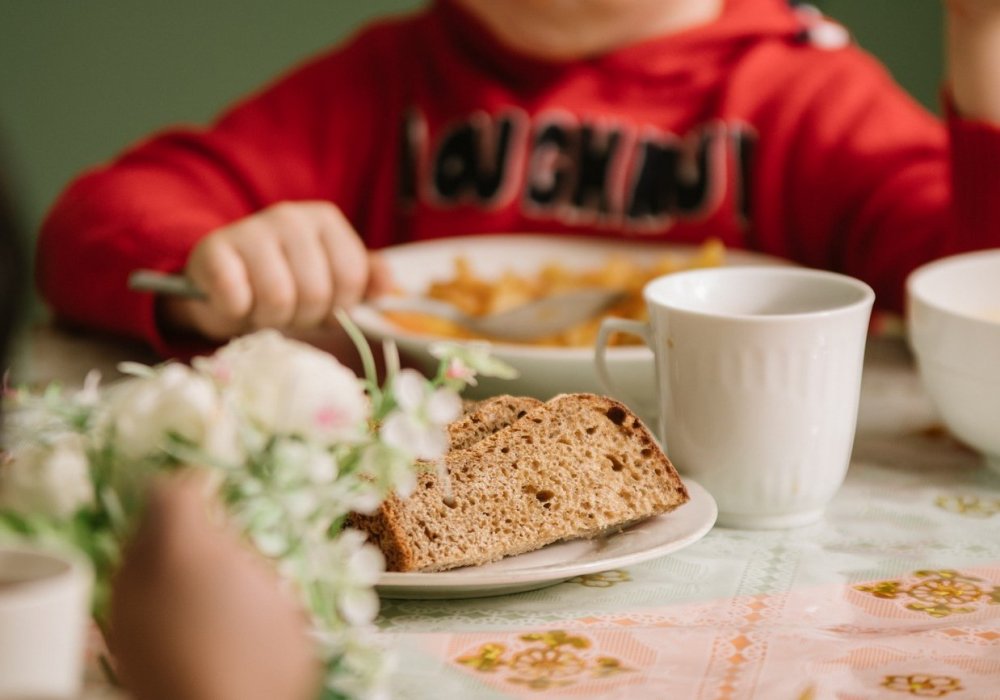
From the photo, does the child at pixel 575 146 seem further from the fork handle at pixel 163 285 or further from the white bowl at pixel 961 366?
the white bowl at pixel 961 366

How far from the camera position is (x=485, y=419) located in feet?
1.93

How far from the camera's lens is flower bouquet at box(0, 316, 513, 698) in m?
0.37

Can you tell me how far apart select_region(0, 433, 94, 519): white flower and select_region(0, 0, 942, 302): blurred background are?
2039 millimetres

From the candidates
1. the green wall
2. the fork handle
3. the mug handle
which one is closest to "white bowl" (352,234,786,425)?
the mug handle

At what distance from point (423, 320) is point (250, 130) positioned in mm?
609

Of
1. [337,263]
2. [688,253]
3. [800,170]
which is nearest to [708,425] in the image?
[337,263]

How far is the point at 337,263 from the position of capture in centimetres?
90

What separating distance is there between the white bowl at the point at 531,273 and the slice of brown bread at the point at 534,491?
158 millimetres

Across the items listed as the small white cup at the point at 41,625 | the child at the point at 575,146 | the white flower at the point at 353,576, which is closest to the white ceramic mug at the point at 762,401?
the white flower at the point at 353,576

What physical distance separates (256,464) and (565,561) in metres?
0.21

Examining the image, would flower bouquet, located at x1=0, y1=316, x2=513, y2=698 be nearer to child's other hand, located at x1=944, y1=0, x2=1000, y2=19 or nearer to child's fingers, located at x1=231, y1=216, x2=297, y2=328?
child's fingers, located at x1=231, y1=216, x2=297, y2=328

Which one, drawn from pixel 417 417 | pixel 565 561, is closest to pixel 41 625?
pixel 417 417

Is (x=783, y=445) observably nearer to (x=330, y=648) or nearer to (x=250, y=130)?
(x=330, y=648)

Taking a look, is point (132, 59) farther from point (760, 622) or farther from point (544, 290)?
point (760, 622)
